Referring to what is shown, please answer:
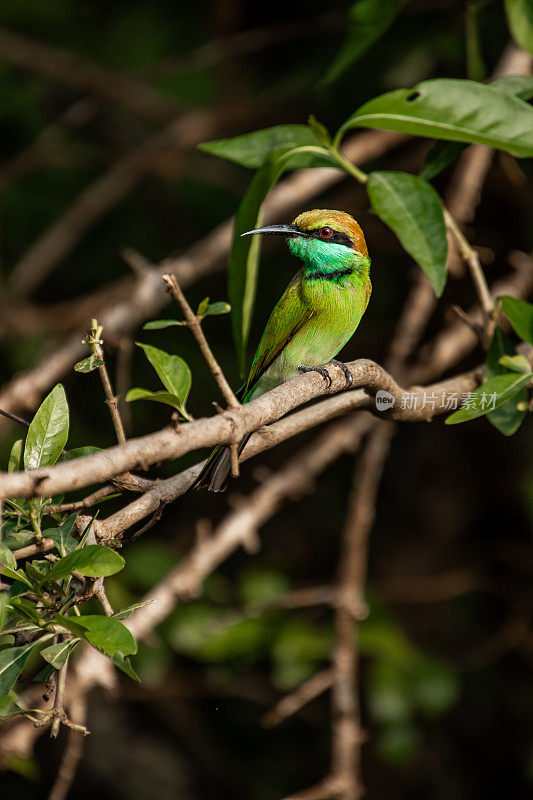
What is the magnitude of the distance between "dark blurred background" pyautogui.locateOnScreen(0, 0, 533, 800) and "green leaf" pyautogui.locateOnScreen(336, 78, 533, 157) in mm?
1777

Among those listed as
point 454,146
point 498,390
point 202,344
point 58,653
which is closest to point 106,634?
point 58,653

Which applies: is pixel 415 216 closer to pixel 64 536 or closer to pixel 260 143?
pixel 260 143

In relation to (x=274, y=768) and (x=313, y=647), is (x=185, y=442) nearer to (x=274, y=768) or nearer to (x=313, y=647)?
(x=313, y=647)

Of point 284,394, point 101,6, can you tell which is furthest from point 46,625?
point 101,6

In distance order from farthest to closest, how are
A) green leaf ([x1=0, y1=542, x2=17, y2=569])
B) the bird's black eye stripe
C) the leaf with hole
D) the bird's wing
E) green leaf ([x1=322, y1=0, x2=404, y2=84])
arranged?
green leaf ([x1=322, y1=0, x2=404, y2=84]) → the bird's wing → the bird's black eye stripe → the leaf with hole → green leaf ([x1=0, y1=542, x2=17, y2=569])

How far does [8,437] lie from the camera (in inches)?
132

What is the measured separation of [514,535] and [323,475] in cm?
95

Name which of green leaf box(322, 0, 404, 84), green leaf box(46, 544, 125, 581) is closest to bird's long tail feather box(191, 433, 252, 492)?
green leaf box(46, 544, 125, 581)

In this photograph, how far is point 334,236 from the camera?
1886 mm

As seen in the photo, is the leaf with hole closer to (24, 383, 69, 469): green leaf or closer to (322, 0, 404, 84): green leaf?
(24, 383, 69, 469): green leaf

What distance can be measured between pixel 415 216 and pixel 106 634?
3.15ft

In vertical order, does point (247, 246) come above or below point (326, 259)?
below

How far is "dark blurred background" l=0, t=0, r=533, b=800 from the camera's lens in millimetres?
3342

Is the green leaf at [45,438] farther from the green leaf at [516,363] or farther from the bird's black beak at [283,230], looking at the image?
the green leaf at [516,363]
